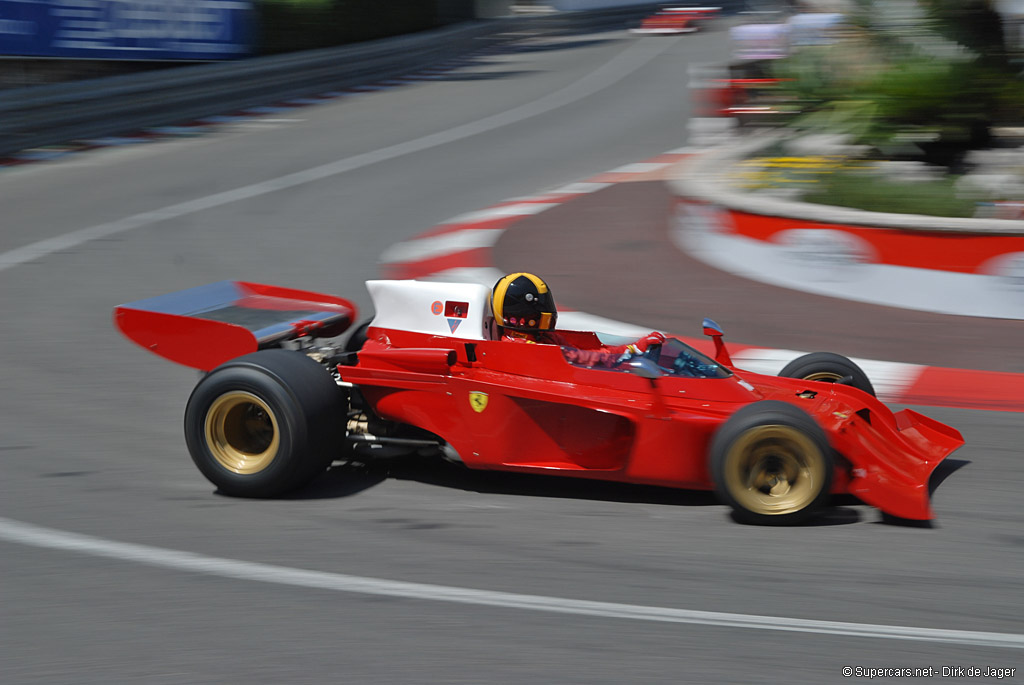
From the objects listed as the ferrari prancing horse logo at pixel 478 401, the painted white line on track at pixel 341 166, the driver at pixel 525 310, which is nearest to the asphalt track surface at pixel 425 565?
the ferrari prancing horse logo at pixel 478 401

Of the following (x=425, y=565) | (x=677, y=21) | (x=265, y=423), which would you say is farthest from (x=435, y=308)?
(x=677, y=21)

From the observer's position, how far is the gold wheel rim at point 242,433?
16.6 ft

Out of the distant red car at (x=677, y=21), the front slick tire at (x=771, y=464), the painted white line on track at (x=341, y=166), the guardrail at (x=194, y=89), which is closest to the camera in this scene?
the front slick tire at (x=771, y=464)

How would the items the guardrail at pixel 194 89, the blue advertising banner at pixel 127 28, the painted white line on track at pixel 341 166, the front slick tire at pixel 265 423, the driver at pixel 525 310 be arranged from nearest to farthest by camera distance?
the front slick tire at pixel 265 423 → the driver at pixel 525 310 → the painted white line on track at pixel 341 166 → the guardrail at pixel 194 89 → the blue advertising banner at pixel 127 28

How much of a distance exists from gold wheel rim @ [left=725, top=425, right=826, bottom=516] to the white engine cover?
1451mm

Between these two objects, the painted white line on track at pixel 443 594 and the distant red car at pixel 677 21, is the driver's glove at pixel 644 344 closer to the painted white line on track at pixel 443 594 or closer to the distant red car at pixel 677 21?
the painted white line on track at pixel 443 594

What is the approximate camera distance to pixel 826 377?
570cm

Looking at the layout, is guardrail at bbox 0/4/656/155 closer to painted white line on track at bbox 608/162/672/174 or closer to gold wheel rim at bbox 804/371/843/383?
painted white line on track at bbox 608/162/672/174

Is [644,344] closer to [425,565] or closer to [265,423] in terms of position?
[425,565]

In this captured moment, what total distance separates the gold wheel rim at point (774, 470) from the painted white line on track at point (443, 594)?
33.7 inches

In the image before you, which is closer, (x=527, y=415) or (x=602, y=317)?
(x=527, y=415)

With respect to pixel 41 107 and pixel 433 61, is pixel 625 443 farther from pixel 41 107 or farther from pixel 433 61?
pixel 433 61

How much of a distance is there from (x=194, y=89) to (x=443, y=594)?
1369 centimetres

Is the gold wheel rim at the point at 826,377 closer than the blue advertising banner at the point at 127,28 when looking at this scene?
Yes
